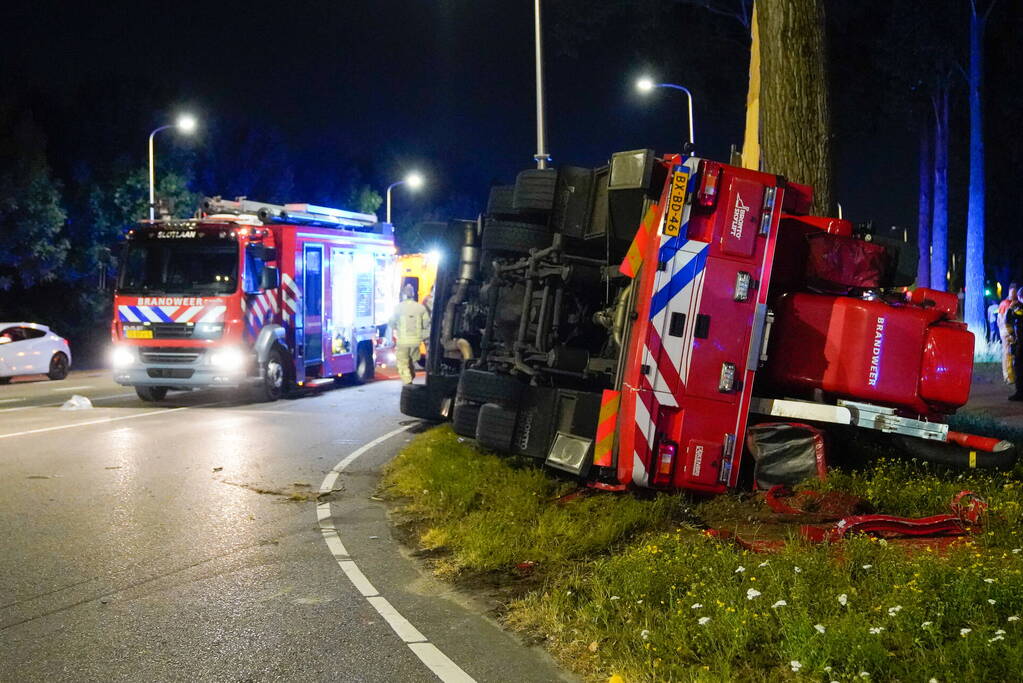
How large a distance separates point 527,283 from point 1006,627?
5.57m

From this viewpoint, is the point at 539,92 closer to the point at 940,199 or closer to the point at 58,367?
the point at 58,367

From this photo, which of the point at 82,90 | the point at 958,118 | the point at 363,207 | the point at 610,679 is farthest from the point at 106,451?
the point at 363,207

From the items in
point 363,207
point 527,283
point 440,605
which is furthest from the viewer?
point 363,207

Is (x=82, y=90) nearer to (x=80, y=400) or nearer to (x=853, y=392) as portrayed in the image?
(x=80, y=400)

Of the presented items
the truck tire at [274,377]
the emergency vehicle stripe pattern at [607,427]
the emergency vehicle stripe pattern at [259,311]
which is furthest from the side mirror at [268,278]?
the emergency vehicle stripe pattern at [607,427]

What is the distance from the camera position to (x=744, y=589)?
5.57 meters

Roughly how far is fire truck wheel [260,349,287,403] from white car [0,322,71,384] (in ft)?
24.5

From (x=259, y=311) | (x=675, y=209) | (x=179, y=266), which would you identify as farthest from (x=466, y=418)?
(x=179, y=266)

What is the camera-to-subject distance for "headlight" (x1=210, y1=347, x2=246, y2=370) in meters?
16.8

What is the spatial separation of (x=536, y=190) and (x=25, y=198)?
2546cm

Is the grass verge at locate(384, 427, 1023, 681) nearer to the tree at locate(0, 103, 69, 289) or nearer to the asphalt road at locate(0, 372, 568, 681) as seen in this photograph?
the asphalt road at locate(0, 372, 568, 681)

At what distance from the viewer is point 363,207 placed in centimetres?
6512

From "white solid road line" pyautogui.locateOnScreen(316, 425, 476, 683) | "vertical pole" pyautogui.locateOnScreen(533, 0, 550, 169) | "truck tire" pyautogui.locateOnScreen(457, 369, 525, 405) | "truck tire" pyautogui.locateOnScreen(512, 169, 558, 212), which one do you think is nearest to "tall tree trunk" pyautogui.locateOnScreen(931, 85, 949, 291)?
"vertical pole" pyautogui.locateOnScreen(533, 0, 550, 169)

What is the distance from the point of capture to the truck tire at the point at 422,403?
11.9 meters
